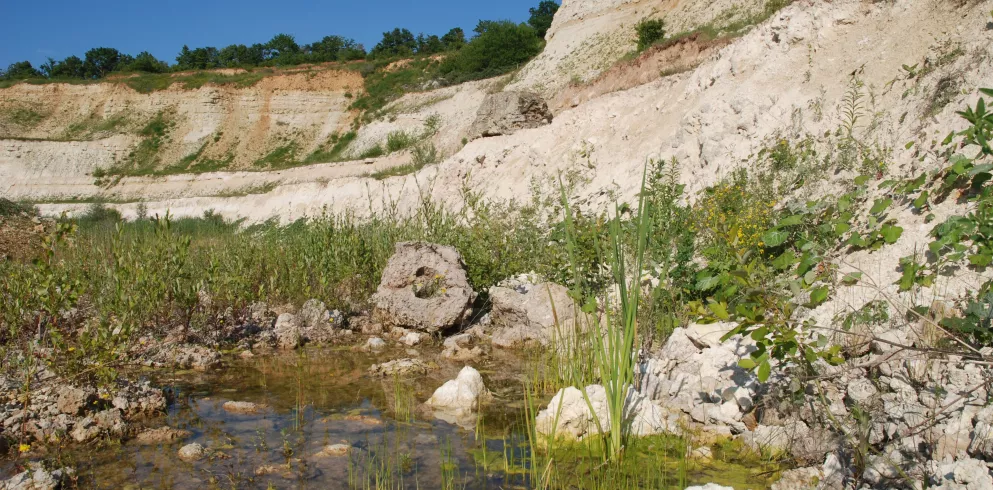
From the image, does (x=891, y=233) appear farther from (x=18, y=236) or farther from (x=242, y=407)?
(x=18, y=236)

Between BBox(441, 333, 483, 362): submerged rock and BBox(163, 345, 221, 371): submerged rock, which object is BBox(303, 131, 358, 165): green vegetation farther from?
BBox(163, 345, 221, 371): submerged rock

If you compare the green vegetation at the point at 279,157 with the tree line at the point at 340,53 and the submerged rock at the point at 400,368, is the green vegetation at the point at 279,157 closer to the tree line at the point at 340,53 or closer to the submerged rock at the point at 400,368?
the tree line at the point at 340,53

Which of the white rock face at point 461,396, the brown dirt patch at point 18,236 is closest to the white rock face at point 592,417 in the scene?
the white rock face at point 461,396

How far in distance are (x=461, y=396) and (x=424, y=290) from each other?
332 centimetres

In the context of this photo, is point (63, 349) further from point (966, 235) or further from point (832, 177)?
point (832, 177)

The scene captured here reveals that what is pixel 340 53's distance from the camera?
69.1m

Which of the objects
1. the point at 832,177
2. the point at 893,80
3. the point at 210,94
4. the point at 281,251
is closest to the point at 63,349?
the point at 281,251

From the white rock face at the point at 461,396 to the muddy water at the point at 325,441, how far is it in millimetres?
145

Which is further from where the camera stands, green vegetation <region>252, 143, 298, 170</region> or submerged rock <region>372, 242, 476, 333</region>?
green vegetation <region>252, 143, 298, 170</region>

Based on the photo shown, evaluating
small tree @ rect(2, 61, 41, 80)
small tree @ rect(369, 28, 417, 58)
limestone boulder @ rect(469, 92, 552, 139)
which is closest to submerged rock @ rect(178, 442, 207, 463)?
limestone boulder @ rect(469, 92, 552, 139)

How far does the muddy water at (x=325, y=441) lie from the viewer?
4.16 meters

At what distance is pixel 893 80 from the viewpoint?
34.1ft

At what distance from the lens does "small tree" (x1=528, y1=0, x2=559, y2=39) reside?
206ft

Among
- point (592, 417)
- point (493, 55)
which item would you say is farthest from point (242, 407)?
point (493, 55)
